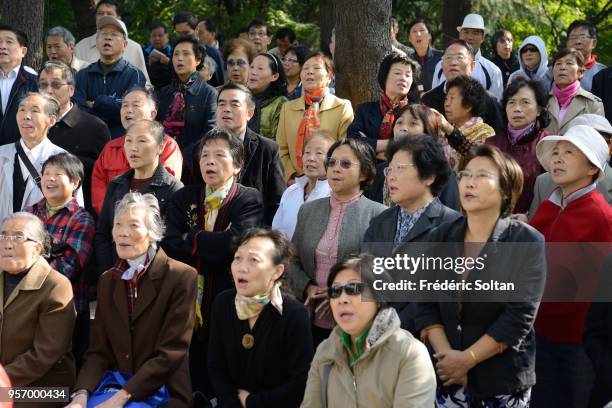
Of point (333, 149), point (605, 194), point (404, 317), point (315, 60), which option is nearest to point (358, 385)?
point (404, 317)

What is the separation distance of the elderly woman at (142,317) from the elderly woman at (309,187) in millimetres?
975

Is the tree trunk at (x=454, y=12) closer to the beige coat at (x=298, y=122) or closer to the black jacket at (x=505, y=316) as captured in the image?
the beige coat at (x=298, y=122)

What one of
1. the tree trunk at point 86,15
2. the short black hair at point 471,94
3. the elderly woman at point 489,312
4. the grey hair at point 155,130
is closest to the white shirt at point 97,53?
the grey hair at point 155,130

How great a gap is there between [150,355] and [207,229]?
3.50 feet

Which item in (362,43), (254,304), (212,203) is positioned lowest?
(254,304)

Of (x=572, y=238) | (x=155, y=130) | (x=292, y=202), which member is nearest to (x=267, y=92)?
(x=155, y=130)

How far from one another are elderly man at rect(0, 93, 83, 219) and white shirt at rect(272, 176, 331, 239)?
1.90m

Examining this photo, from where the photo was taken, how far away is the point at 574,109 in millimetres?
8234

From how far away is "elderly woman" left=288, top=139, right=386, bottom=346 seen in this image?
6.06 metres

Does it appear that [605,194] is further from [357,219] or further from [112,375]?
[112,375]

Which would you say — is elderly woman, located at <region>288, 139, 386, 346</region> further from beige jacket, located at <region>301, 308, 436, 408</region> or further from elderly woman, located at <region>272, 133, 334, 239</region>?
beige jacket, located at <region>301, 308, 436, 408</region>

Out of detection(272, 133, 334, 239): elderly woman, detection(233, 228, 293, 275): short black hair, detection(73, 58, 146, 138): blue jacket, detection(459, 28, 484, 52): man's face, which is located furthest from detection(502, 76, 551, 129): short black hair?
detection(459, 28, 484, 52): man's face

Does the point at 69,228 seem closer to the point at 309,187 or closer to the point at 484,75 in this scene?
the point at 309,187

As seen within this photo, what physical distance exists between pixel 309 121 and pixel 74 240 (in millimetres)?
2205
